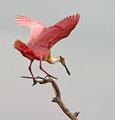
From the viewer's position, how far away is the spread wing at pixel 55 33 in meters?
9.32

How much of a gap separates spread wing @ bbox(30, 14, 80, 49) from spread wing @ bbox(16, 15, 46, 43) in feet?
1.25

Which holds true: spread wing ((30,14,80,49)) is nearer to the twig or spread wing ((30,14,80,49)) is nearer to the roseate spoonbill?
the roseate spoonbill

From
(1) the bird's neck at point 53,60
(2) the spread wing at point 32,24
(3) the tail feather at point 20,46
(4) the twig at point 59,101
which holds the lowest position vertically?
(4) the twig at point 59,101

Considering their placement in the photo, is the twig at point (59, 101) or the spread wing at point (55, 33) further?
the twig at point (59, 101)

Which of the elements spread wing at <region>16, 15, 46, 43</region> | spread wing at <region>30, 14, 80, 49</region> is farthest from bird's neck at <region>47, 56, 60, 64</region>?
spread wing at <region>16, 15, 46, 43</region>

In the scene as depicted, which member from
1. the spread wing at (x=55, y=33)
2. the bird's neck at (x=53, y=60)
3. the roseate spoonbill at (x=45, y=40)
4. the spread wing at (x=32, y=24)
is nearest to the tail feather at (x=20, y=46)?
the roseate spoonbill at (x=45, y=40)

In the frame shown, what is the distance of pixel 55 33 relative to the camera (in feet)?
31.1

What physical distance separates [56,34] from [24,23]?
4.09 feet

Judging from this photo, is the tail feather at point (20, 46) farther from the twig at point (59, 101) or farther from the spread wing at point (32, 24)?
the twig at point (59, 101)

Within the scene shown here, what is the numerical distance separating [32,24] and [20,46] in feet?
4.02

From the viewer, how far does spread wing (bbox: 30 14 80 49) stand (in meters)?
9.32

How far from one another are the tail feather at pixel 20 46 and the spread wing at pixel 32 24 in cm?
61

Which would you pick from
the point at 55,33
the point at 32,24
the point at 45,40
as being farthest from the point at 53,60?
the point at 32,24

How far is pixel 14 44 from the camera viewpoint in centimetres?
935
